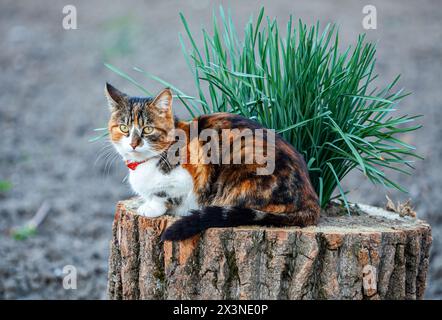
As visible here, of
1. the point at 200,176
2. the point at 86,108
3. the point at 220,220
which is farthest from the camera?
the point at 86,108

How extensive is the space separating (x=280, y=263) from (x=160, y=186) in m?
0.62

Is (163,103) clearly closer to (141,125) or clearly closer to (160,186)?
(141,125)

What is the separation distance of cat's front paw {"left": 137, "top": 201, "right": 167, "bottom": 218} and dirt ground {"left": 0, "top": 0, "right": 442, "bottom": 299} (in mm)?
293

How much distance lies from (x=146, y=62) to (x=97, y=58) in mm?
781

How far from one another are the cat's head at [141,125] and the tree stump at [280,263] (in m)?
0.31

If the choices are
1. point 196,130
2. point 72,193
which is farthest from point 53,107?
point 196,130

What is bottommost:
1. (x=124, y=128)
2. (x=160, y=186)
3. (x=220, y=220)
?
(x=220, y=220)

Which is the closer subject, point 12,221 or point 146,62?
point 12,221

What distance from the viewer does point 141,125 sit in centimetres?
250

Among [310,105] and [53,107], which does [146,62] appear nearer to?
[53,107]


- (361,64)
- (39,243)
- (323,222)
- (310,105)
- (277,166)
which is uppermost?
(361,64)

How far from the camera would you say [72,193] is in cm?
506

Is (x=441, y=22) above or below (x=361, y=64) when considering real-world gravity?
above

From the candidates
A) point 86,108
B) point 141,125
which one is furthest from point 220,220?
point 86,108
